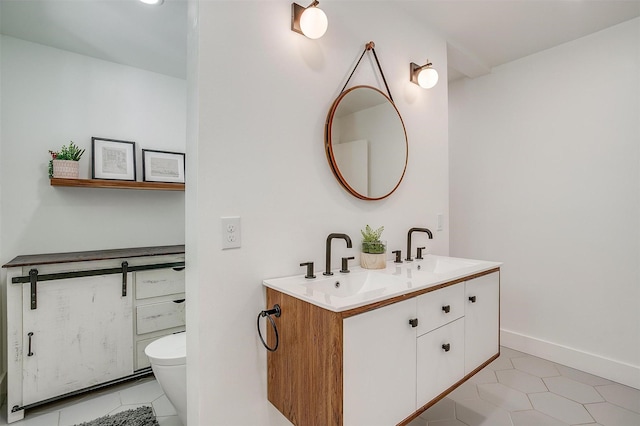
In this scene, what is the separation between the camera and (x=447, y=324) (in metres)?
1.40

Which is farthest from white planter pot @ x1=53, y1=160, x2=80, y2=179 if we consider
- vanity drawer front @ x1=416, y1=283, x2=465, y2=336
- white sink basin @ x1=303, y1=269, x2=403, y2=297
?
vanity drawer front @ x1=416, y1=283, x2=465, y2=336

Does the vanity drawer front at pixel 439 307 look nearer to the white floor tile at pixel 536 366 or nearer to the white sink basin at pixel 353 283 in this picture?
the white sink basin at pixel 353 283

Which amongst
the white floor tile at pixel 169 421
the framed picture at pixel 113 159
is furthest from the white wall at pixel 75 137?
the white floor tile at pixel 169 421

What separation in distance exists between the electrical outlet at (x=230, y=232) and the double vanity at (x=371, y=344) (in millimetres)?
223

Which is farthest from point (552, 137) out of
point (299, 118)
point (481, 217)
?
point (299, 118)

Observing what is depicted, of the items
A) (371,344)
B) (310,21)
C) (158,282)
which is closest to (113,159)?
(158,282)

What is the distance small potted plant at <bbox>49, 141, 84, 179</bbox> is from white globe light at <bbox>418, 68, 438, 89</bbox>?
100 inches

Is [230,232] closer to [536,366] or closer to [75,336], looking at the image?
[75,336]

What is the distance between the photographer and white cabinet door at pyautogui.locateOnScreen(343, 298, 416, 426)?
1.00 meters

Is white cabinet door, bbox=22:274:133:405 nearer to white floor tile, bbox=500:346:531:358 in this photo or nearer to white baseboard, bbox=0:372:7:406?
white baseboard, bbox=0:372:7:406

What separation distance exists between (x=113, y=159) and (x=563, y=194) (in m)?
3.75

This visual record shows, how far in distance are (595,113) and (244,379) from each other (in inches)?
120

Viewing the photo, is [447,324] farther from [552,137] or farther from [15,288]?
[15,288]

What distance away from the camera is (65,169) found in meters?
2.26
